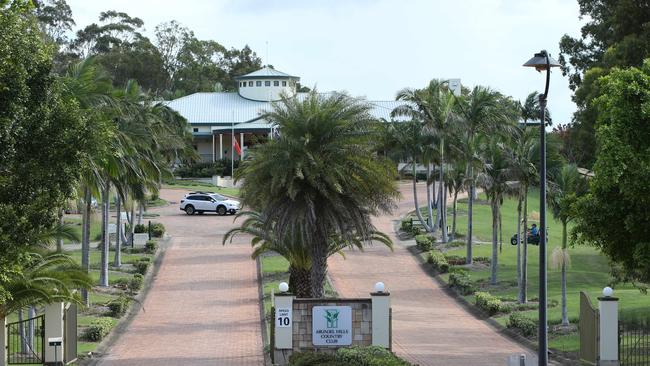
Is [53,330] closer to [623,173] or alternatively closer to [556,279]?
[623,173]

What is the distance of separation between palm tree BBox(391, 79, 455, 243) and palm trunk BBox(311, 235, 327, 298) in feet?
66.5

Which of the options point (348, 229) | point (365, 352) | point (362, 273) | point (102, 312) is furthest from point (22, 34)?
point (362, 273)

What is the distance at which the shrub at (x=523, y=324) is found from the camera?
29625 mm

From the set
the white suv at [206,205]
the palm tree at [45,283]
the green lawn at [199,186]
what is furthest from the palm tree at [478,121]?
the green lawn at [199,186]

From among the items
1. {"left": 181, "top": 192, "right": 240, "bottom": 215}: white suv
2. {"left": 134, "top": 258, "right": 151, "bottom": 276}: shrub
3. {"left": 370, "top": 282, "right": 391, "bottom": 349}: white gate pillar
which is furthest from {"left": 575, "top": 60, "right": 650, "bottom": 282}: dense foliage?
{"left": 181, "top": 192, "right": 240, "bottom": 215}: white suv

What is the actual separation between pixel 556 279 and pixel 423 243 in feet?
31.1

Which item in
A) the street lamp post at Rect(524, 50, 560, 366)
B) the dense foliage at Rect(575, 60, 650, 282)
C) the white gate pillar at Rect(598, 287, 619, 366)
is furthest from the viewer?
the white gate pillar at Rect(598, 287, 619, 366)

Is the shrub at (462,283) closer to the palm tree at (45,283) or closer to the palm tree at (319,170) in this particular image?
the palm tree at (319,170)

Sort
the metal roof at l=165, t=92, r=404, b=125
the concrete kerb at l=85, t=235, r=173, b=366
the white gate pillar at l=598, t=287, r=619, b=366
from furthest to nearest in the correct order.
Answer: the metal roof at l=165, t=92, r=404, b=125 < the concrete kerb at l=85, t=235, r=173, b=366 < the white gate pillar at l=598, t=287, r=619, b=366

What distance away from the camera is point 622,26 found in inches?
1710

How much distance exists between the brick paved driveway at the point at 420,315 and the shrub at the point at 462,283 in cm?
56

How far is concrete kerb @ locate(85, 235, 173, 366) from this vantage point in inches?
1093

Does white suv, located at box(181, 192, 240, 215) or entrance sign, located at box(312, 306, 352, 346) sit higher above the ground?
white suv, located at box(181, 192, 240, 215)

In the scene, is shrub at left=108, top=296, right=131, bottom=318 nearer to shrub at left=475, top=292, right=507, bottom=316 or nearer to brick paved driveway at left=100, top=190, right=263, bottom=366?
brick paved driveway at left=100, top=190, right=263, bottom=366
